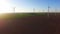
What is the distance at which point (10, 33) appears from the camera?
1387cm

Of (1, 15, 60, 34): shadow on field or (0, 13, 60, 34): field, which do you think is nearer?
(1, 15, 60, 34): shadow on field

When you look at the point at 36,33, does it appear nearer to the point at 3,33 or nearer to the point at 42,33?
the point at 42,33

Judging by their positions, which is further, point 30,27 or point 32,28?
point 30,27

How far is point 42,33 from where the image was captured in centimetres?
1366

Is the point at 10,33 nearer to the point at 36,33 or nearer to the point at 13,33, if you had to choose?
the point at 13,33

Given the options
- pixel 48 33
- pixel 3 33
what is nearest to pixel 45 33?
pixel 48 33

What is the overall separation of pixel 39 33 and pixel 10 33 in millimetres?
3214

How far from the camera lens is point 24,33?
44.9ft

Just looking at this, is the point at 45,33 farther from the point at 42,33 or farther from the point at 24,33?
the point at 24,33

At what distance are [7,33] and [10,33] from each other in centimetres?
33

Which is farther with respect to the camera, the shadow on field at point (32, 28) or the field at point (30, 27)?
the field at point (30, 27)

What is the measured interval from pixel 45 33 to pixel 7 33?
13.7 feet

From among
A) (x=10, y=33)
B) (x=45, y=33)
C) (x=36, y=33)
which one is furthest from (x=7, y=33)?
(x=45, y=33)

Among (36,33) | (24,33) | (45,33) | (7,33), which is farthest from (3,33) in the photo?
(45,33)
